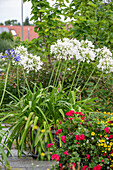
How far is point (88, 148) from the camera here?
7.31ft

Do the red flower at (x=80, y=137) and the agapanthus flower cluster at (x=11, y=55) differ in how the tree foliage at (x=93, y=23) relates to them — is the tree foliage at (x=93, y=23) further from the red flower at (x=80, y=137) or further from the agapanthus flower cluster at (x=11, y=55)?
the red flower at (x=80, y=137)

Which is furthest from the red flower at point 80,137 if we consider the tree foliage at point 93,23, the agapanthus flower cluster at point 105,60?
the tree foliage at point 93,23

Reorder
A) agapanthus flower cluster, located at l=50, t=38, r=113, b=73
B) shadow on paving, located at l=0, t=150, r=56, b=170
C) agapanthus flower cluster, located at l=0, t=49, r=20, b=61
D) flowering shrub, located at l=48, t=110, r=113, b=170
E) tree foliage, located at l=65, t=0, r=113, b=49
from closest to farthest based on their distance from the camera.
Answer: flowering shrub, located at l=48, t=110, r=113, b=170
shadow on paving, located at l=0, t=150, r=56, b=170
agapanthus flower cluster, located at l=0, t=49, r=20, b=61
agapanthus flower cluster, located at l=50, t=38, r=113, b=73
tree foliage, located at l=65, t=0, r=113, b=49

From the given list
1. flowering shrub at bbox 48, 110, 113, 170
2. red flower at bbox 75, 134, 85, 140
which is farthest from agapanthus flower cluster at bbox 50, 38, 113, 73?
red flower at bbox 75, 134, 85, 140

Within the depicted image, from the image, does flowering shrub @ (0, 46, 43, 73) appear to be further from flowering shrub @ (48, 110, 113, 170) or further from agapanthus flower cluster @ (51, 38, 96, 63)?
flowering shrub @ (48, 110, 113, 170)

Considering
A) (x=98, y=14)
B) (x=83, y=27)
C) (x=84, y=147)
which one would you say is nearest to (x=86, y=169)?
(x=84, y=147)

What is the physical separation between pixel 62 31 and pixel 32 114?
2769 millimetres

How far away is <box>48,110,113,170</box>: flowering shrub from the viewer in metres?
2.19

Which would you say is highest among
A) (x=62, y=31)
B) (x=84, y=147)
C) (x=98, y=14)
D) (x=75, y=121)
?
(x=98, y=14)

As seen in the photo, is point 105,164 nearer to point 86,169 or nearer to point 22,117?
point 86,169

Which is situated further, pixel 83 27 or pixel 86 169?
pixel 83 27

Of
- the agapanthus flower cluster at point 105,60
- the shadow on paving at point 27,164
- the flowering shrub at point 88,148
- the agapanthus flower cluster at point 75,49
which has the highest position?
the agapanthus flower cluster at point 75,49

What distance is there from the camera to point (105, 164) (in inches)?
88.7

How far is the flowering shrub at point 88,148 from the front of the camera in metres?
2.19
